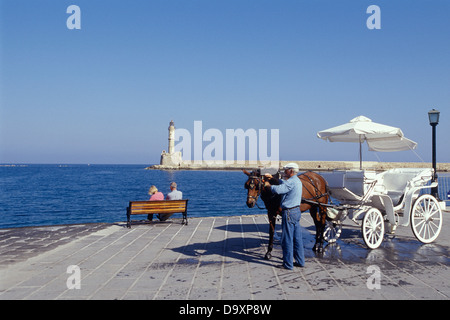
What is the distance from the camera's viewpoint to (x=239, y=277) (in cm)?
577

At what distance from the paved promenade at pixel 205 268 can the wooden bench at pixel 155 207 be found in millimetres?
891

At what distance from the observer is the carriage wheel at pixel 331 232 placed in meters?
Answer: 8.23

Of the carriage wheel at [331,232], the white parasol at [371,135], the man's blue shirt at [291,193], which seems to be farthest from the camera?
the white parasol at [371,135]

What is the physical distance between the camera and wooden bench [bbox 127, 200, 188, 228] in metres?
10.7

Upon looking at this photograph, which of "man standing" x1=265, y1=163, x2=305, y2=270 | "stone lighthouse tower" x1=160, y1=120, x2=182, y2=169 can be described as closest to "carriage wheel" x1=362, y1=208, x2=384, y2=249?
"man standing" x1=265, y1=163, x2=305, y2=270

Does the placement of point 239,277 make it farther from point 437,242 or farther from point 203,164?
point 203,164

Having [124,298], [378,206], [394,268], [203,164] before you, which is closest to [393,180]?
[378,206]

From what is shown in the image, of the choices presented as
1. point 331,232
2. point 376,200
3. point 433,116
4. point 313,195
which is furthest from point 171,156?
point 313,195

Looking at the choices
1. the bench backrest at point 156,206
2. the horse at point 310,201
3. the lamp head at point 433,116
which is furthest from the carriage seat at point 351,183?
the lamp head at point 433,116

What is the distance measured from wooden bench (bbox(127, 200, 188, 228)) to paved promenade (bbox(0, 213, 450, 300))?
2.92 ft

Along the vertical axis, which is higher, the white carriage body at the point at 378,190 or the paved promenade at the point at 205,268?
the white carriage body at the point at 378,190

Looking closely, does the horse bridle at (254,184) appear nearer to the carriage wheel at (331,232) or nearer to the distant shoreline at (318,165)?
the carriage wheel at (331,232)

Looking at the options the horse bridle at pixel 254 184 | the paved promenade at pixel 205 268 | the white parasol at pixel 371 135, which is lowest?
the paved promenade at pixel 205 268

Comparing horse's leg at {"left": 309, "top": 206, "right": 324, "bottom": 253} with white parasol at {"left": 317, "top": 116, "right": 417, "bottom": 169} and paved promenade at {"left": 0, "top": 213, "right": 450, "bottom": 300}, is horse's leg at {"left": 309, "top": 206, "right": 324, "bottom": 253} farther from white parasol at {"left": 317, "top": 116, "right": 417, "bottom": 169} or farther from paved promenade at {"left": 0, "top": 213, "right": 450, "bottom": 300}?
white parasol at {"left": 317, "top": 116, "right": 417, "bottom": 169}
